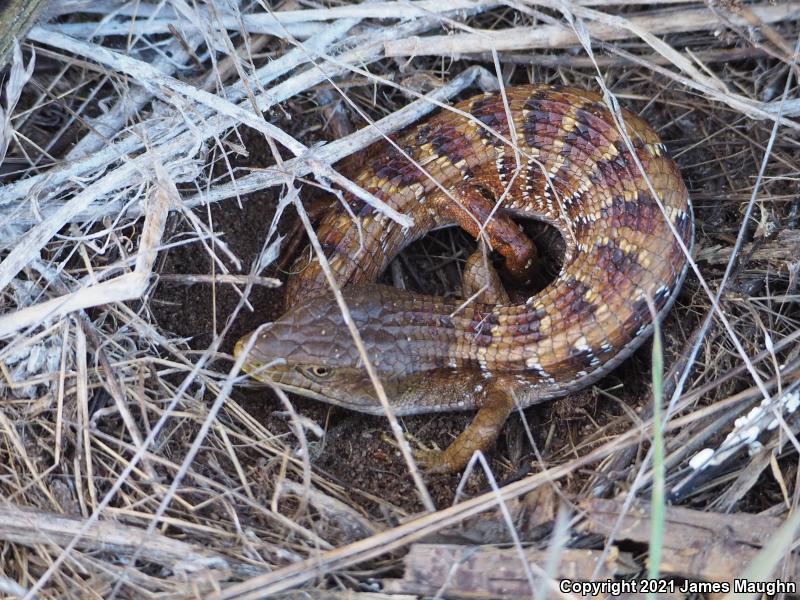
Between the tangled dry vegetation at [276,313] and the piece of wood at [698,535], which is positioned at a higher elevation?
the tangled dry vegetation at [276,313]

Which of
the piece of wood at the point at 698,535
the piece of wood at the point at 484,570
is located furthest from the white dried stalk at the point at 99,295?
the piece of wood at the point at 698,535

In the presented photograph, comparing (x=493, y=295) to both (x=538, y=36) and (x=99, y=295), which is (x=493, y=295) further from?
(x=99, y=295)

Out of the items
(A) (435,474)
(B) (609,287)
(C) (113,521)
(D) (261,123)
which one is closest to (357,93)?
(D) (261,123)

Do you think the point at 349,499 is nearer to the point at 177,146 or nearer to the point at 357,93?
the point at 177,146

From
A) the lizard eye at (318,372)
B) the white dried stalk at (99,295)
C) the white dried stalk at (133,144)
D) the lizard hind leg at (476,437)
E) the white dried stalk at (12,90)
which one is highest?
the white dried stalk at (12,90)

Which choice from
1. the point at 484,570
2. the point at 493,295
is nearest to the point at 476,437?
the point at 493,295

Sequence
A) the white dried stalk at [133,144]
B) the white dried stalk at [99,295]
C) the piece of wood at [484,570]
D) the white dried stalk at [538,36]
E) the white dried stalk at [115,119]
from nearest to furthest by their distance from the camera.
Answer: the piece of wood at [484,570] < the white dried stalk at [99,295] < the white dried stalk at [133,144] < the white dried stalk at [115,119] < the white dried stalk at [538,36]

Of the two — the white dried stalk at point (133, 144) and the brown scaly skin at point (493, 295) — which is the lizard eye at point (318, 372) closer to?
the brown scaly skin at point (493, 295)
